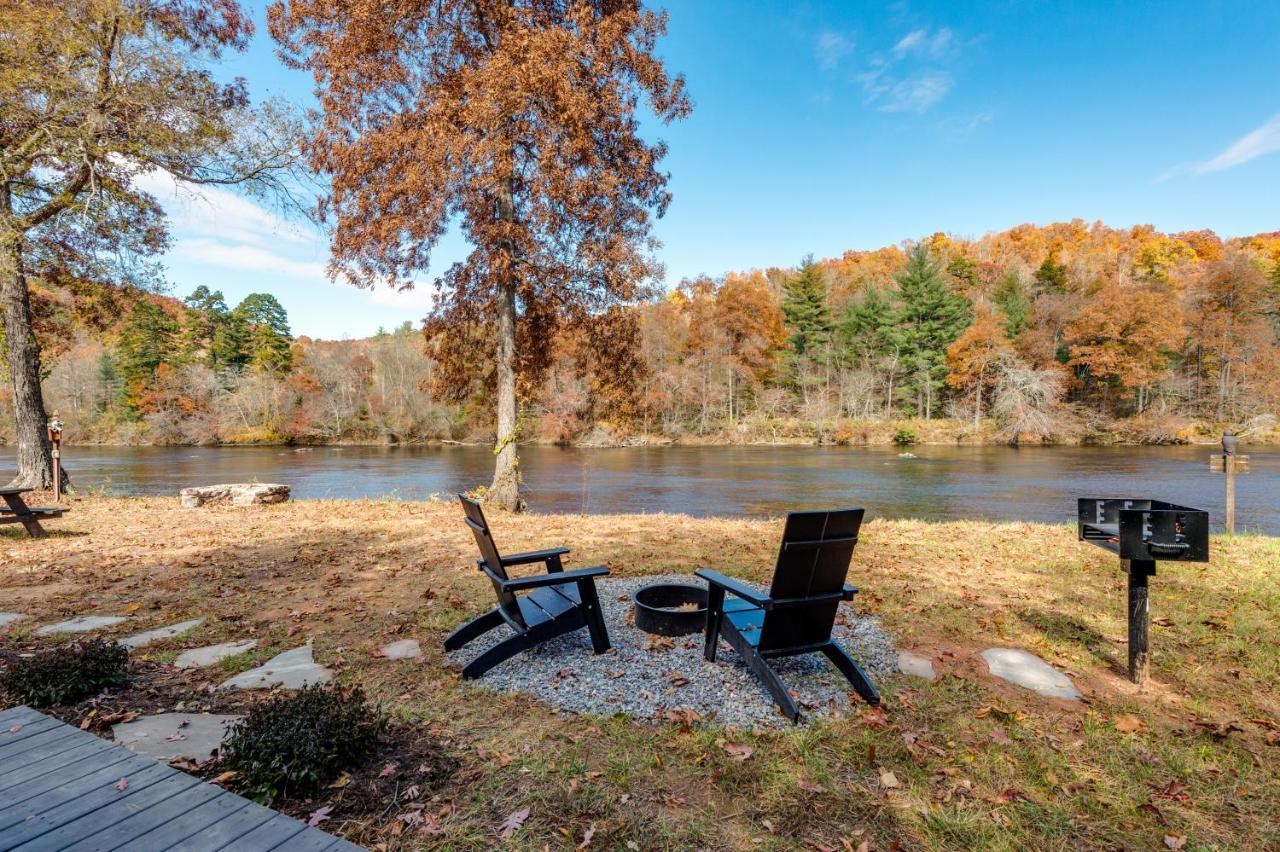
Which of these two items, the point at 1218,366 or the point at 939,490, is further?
the point at 1218,366

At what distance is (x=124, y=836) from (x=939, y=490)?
18.1m

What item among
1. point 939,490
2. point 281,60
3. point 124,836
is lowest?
point 939,490

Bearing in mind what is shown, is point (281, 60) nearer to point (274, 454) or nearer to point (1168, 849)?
point (1168, 849)

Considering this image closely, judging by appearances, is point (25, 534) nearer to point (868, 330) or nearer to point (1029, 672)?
point (1029, 672)

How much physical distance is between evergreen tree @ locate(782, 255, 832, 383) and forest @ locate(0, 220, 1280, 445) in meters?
0.14

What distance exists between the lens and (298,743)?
2.28 meters

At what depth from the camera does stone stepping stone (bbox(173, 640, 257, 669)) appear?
3510 millimetres

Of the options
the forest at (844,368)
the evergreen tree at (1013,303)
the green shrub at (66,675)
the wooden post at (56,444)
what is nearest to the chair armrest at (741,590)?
the green shrub at (66,675)

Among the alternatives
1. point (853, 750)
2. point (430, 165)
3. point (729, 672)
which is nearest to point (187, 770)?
point (729, 672)

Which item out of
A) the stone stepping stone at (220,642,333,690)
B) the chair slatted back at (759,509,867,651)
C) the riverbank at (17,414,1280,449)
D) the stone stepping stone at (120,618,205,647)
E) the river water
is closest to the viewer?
the chair slatted back at (759,509,867,651)

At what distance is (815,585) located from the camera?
121 inches

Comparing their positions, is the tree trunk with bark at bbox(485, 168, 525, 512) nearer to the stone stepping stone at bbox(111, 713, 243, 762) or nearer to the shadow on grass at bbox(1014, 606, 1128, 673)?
the stone stepping stone at bbox(111, 713, 243, 762)

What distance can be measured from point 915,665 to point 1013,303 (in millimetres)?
42672

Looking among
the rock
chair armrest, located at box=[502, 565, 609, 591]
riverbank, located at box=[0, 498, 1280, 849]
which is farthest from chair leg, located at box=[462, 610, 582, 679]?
the rock
